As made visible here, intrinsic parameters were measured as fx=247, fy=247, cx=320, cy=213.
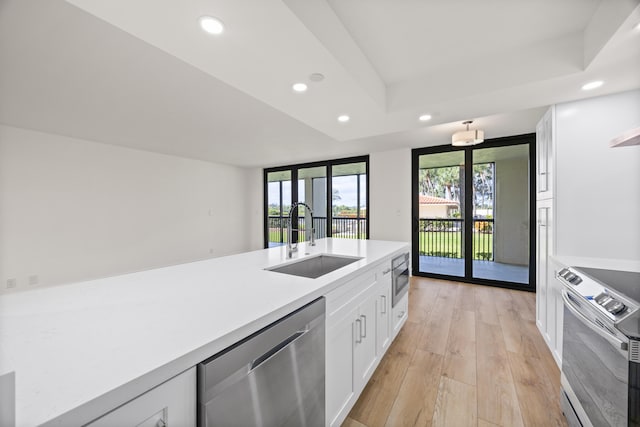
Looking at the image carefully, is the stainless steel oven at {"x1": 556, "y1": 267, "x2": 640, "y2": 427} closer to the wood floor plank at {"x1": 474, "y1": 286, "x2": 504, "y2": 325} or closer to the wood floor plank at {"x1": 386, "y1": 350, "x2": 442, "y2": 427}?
the wood floor plank at {"x1": 386, "y1": 350, "x2": 442, "y2": 427}

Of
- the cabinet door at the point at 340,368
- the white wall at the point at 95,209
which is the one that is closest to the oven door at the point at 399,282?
the cabinet door at the point at 340,368

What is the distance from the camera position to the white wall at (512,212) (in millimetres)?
3902

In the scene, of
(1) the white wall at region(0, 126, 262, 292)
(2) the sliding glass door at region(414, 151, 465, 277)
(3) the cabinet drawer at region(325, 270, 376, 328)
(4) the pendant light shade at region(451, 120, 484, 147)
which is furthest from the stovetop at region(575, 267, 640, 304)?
(1) the white wall at region(0, 126, 262, 292)

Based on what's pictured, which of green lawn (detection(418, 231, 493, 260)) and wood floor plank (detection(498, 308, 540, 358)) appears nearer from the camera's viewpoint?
wood floor plank (detection(498, 308, 540, 358))

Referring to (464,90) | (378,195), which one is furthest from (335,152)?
(464,90)

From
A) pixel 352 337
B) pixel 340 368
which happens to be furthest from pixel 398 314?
pixel 340 368

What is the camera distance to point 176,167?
5484mm

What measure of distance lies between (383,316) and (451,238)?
10.4ft

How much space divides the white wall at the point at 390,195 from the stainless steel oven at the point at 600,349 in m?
3.24

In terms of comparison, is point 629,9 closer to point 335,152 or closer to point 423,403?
point 423,403

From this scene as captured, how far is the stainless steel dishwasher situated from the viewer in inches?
27.9

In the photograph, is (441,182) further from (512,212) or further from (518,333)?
(518,333)

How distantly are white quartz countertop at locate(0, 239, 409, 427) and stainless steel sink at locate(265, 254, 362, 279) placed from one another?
19.9 inches

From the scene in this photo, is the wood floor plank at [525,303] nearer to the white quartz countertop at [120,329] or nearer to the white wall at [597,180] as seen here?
the white wall at [597,180]
